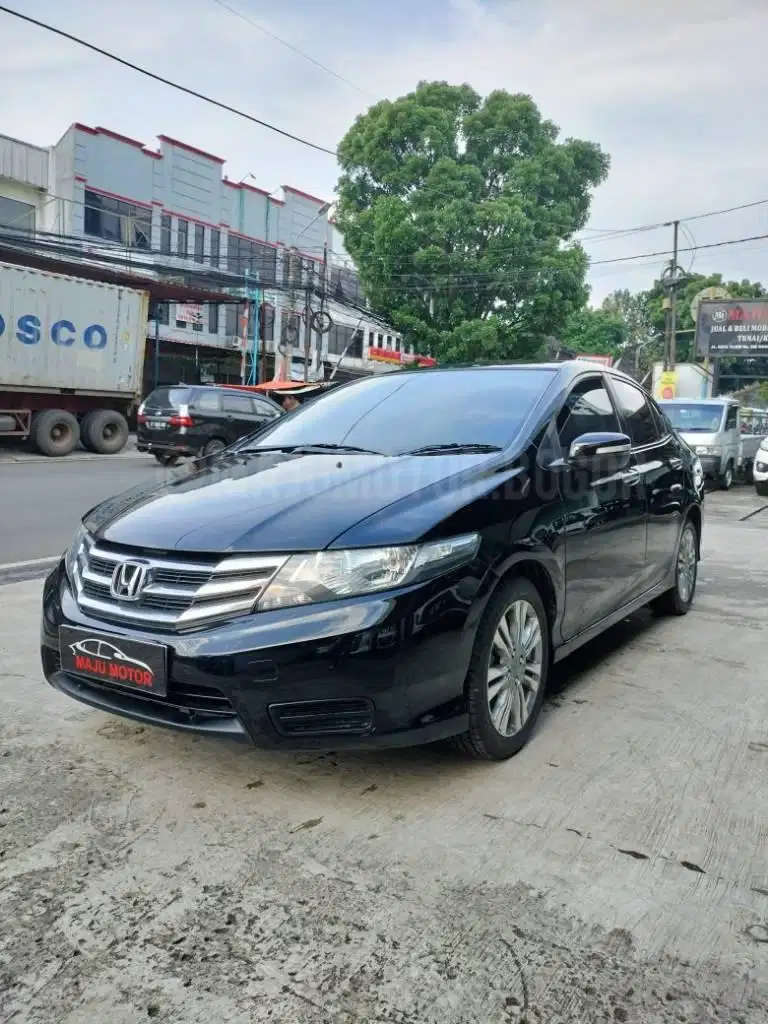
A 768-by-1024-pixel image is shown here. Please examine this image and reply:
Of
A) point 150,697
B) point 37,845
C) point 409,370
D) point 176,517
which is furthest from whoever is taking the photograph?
point 409,370

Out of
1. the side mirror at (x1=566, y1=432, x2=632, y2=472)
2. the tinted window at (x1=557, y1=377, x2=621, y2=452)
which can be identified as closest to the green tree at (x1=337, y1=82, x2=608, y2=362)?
the tinted window at (x1=557, y1=377, x2=621, y2=452)

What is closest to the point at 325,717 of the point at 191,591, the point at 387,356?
the point at 191,591

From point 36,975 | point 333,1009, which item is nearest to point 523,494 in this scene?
point 333,1009

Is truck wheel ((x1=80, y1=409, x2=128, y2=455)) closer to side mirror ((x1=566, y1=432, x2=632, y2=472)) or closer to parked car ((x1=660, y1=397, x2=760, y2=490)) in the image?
parked car ((x1=660, y1=397, x2=760, y2=490))

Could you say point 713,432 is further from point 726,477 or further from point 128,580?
point 128,580

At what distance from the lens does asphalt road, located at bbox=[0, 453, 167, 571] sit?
23.6ft

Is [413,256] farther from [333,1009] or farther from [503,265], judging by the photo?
[333,1009]

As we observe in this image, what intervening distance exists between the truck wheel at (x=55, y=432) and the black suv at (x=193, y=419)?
253cm

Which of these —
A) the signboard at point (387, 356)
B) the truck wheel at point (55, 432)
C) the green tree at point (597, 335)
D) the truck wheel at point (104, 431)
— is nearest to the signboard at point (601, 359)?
the truck wheel at point (104, 431)

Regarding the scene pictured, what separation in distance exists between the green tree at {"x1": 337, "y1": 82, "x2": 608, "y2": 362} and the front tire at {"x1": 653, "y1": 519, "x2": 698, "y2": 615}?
19.3 meters

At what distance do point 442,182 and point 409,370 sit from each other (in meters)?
21.6

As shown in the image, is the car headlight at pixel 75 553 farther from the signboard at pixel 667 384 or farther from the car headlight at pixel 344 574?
the signboard at pixel 667 384

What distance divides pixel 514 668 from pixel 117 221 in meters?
26.6

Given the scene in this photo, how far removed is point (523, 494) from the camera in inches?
122
